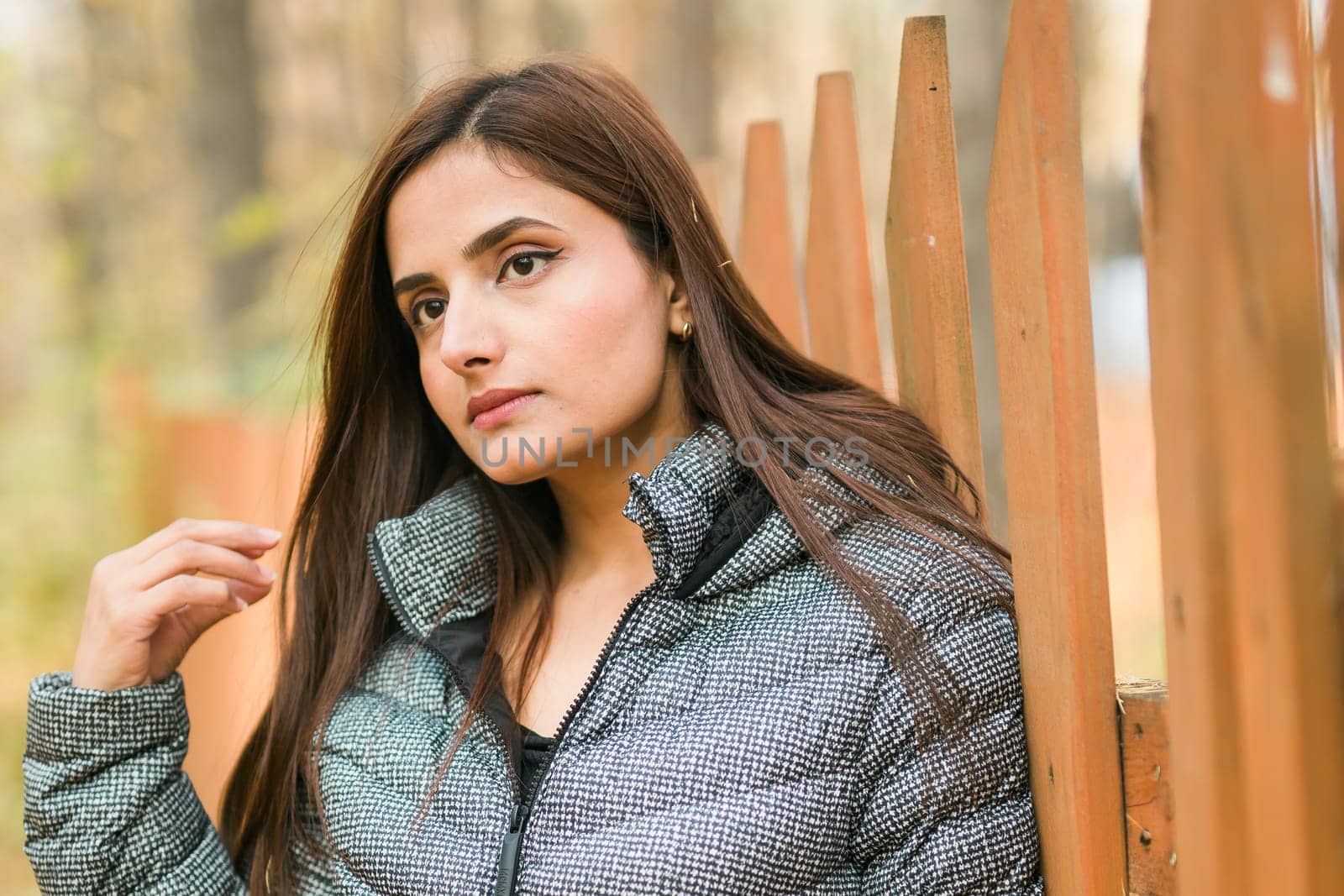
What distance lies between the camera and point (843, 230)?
93.1 inches

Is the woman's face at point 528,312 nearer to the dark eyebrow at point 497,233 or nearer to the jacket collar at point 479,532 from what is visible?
the dark eyebrow at point 497,233

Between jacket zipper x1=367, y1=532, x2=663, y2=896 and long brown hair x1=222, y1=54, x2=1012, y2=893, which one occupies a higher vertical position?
long brown hair x1=222, y1=54, x2=1012, y2=893

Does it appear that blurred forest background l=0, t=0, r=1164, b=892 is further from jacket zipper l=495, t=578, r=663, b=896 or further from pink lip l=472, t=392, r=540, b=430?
jacket zipper l=495, t=578, r=663, b=896

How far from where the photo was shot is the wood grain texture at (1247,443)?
0.95 meters

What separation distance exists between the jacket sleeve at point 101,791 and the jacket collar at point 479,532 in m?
0.45

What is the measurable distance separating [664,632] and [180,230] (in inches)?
302

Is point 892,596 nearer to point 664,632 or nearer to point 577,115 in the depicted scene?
point 664,632

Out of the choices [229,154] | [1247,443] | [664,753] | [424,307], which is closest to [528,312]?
[424,307]

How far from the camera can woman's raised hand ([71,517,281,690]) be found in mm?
2053

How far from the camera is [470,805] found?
5.98 ft

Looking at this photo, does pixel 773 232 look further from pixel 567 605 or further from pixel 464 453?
pixel 567 605

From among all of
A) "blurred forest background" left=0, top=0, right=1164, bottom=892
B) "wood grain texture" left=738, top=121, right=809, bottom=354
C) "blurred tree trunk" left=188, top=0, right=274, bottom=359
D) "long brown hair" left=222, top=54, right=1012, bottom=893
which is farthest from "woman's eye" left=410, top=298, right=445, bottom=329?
"blurred tree trunk" left=188, top=0, right=274, bottom=359

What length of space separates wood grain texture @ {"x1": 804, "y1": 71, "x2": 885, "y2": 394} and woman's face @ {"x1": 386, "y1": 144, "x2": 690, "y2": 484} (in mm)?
492

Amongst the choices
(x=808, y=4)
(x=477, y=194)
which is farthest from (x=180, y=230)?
(x=477, y=194)
